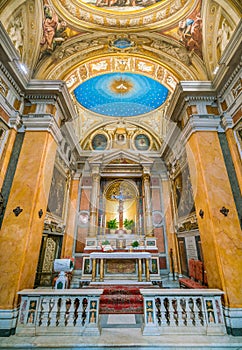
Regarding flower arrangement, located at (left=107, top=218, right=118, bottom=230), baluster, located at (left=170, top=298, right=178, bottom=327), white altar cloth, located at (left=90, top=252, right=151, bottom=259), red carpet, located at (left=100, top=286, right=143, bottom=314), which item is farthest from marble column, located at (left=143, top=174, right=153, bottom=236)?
baluster, located at (left=170, top=298, right=178, bottom=327)

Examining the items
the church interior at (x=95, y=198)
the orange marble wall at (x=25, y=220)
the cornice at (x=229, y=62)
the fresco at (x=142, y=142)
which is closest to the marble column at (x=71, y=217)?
the church interior at (x=95, y=198)

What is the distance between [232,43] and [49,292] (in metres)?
7.00

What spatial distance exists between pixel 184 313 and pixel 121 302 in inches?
77.5

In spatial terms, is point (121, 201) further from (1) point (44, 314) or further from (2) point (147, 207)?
(1) point (44, 314)

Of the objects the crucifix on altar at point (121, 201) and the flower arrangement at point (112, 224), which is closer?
the flower arrangement at point (112, 224)

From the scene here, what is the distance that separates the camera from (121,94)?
9.86m

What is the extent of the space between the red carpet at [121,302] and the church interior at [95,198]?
4 centimetres

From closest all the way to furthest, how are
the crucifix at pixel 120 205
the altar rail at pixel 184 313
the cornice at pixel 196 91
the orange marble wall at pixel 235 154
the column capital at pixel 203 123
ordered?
1. the altar rail at pixel 184 313
2. the orange marble wall at pixel 235 154
3. the column capital at pixel 203 123
4. the cornice at pixel 196 91
5. the crucifix at pixel 120 205

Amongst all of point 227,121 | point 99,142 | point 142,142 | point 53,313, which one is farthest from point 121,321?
point 142,142

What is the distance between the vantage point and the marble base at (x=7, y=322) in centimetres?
359

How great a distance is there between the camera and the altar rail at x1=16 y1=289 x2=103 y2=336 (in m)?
3.60

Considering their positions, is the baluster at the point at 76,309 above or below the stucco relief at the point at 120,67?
below

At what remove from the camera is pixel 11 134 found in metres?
5.04

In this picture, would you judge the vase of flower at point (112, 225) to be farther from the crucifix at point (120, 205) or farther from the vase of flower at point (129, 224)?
the vase of flower at point (129, 224)
